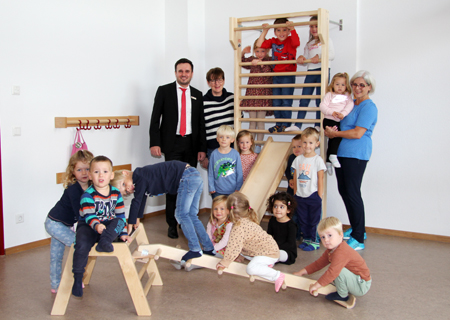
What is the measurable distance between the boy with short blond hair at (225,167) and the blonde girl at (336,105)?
89 cm

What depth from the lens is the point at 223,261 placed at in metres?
2.85

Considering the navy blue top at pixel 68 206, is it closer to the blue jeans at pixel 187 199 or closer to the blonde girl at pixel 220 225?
the blue jeans at pixel 187 199

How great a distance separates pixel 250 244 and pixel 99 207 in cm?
112

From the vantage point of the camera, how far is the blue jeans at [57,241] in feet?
9.46

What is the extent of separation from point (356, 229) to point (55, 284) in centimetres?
261

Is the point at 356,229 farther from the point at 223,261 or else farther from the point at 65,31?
the point at 65,31

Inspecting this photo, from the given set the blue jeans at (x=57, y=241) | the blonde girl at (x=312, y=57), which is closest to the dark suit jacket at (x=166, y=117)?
the blonde girl at (x=312, y=57)

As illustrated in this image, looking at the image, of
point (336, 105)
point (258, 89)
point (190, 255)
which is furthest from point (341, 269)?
point (258, 89)

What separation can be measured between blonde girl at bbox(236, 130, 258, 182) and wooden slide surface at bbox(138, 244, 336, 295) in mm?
1518

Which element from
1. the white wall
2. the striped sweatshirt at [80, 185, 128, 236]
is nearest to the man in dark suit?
the white wall

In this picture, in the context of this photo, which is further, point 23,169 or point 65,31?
point 65,31

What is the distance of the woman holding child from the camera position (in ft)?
12.5

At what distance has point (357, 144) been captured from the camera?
12.6ft

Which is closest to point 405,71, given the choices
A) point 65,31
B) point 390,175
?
point 390,175
